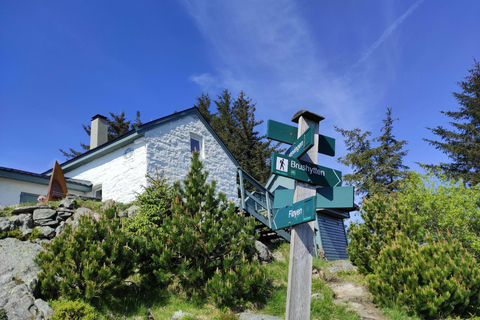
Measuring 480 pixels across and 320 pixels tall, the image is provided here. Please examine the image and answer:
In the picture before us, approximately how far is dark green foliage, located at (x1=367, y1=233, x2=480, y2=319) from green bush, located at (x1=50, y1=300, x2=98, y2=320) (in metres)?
6.24

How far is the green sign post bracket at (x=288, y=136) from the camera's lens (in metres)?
4.43

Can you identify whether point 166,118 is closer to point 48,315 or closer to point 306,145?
point 48,315

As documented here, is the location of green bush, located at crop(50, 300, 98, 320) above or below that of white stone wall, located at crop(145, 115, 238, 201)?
below

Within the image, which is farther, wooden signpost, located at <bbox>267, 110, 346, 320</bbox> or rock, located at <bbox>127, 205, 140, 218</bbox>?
rock, located at <bbox>127, 205, 140, 218</bbox>

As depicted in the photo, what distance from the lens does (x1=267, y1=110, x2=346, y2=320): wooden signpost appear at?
12.5 feet

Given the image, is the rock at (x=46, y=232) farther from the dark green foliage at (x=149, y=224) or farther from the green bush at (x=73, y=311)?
the green bush at (x=73, y=311)

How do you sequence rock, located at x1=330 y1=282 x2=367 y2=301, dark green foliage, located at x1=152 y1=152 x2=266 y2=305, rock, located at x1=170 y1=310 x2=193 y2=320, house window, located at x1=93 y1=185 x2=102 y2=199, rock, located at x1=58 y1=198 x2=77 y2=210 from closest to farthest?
rock, located at x1=170 y1=310 x2=193 y2=320 → dark green foliage, located at x1=152 y1=152 x2=266 y2=305 → rock, located at x1=330 y1=282 x2=367 y2=301 → rock, located at x1=58 y1=198 x2=77 y2=210 → house window, located at x1=93 y1=185 x2=102 y2=199

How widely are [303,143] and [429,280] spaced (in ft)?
18.2

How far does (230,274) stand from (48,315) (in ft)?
11.0

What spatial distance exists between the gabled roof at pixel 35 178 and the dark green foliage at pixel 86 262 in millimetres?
7612

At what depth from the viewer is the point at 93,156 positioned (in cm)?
1571

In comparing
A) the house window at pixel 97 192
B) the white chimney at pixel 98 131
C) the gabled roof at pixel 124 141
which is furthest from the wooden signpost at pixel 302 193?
the white chimney at pixel 98 131

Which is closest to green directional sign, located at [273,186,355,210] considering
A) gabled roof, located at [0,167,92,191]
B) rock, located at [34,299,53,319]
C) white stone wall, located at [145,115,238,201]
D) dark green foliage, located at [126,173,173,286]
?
dark green foliage, located at [126,173,173,286]

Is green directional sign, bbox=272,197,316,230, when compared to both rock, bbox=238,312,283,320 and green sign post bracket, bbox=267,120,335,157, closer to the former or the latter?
green sign post bracket, bbox=267,120,335,157
